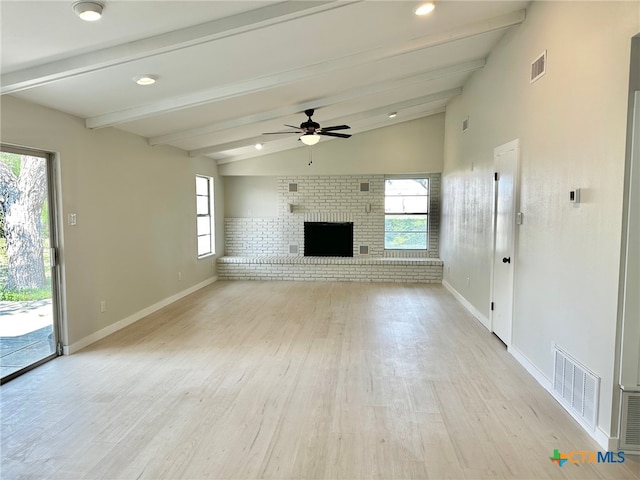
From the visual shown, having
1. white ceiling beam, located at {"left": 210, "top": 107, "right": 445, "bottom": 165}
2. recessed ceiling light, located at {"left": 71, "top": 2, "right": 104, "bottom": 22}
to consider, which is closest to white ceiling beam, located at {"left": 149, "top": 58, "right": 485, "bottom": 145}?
white ceiling beam, located at {"left": 210, "top": 107, "right": 445, "bottom": 165}

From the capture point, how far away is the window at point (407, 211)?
7949mm

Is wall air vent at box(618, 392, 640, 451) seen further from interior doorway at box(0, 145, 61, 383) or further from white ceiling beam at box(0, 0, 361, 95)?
interior doorway at box(0, 145, 61, 383)

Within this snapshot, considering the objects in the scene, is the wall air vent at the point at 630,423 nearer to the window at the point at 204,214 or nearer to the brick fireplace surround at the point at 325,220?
the brick fireplace surround at the point at 325,220

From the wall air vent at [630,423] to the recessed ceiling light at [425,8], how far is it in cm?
291

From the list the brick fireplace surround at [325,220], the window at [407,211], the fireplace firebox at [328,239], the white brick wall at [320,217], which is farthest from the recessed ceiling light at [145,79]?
the window at [407,211]

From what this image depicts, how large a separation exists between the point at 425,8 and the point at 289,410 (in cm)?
318

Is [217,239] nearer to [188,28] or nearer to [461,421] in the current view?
[188,28]

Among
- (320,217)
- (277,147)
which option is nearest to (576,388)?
(320,217)

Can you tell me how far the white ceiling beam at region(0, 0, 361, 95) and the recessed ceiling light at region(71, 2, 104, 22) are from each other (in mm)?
443

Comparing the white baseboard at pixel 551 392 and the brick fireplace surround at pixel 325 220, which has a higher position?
the brick fireplace surround at pixel 325 220

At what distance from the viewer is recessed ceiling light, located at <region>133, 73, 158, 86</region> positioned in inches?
123

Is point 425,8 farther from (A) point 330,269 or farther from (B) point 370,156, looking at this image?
(A) point 330,269

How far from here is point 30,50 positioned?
8.15 feet

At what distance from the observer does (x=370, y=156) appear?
7.58 meters
